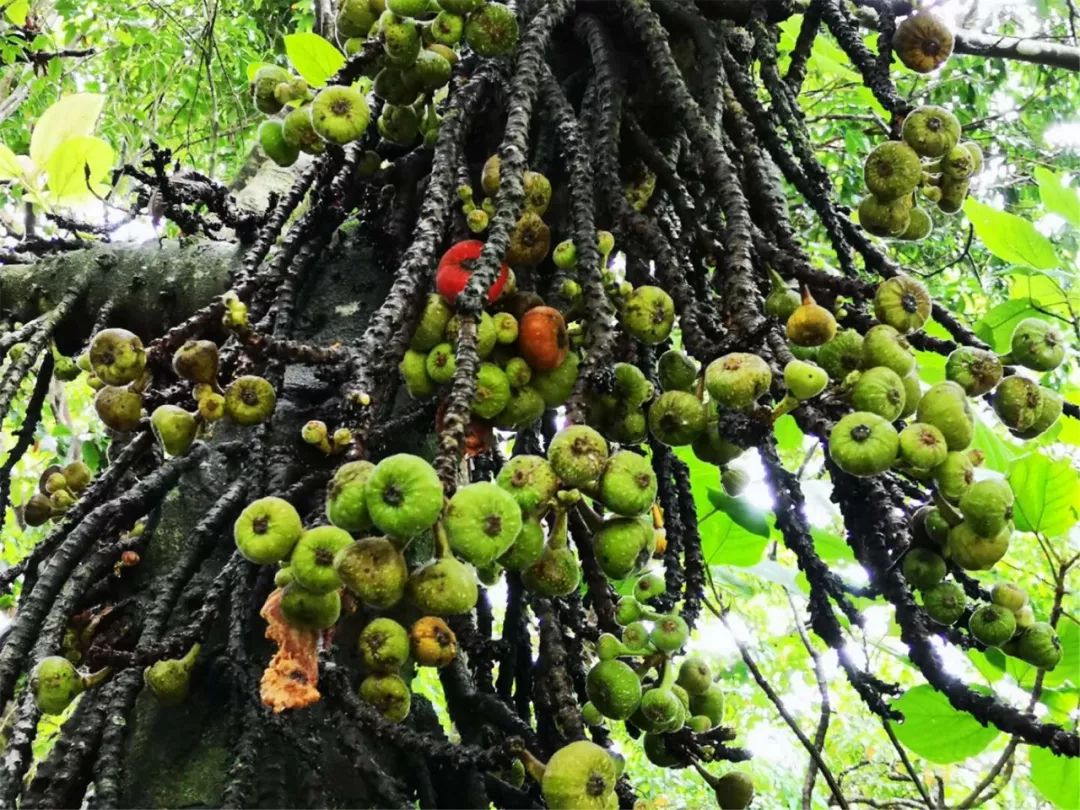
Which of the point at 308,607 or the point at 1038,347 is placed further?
the point at 1038,347

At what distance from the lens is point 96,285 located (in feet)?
4.90

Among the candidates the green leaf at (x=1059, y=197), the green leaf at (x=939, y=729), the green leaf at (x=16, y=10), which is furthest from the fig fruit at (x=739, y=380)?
the green leaf at (x=16, y=10)

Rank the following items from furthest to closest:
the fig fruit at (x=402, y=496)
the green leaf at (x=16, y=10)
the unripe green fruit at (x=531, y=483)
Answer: the green leaf at (x=16, y=10), the unripe green fruit at (x=531, y=483), the fig fruit at (x=402, y=496)

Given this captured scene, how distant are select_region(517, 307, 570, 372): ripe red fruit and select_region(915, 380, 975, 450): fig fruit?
36 centimetres

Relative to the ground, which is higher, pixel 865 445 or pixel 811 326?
pixel 811 326

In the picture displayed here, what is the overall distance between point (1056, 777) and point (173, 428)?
143 centimetres

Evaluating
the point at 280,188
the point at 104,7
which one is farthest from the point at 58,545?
the point at 104,7

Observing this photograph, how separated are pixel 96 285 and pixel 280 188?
2.67 ft

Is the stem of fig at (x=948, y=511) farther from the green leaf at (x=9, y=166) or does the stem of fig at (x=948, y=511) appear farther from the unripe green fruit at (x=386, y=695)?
the green leaf at (x=9, y=166)

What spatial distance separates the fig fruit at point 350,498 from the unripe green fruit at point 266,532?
0.05 metres

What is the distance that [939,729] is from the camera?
4.46ft

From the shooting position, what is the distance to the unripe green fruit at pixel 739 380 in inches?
30.3

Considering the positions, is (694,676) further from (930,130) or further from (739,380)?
(930,130)

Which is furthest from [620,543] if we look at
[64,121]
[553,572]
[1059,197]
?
[64,121]
